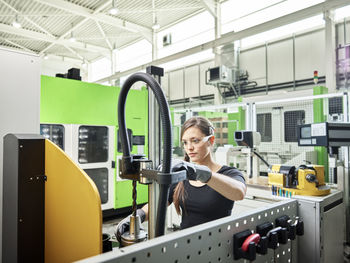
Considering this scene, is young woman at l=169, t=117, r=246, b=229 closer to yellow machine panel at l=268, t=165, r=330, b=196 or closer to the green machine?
yellow machine panel at l=268, t=165, r=330, b=196

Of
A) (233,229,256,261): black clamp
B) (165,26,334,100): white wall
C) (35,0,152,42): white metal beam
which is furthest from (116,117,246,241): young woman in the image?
(35,0,152,42): white metal beam

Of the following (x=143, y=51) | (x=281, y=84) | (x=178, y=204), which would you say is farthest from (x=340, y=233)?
(x=143, y=51)

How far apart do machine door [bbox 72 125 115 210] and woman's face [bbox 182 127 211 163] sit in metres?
2.68

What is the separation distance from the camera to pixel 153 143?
0.71 m

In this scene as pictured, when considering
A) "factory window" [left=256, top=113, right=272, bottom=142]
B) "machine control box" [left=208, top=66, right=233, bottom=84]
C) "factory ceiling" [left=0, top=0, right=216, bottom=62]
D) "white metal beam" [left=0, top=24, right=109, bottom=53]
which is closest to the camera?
"factory window" [left=256, top=113, right=272, bottom=142]

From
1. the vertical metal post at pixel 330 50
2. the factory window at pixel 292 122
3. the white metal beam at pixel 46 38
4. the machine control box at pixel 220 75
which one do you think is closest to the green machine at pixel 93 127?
the machine control box at pixel 220 75

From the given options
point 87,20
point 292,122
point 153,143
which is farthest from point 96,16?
point 153,143

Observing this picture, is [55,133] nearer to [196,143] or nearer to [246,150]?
[246,150]

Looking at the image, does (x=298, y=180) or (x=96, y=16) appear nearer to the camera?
(x=298, y=180)

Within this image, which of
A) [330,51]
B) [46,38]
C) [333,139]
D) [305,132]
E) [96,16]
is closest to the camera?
[333,139]

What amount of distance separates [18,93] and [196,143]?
977mm

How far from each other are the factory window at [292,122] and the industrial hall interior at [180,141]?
0.06 feet

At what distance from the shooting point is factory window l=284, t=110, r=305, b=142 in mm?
3994

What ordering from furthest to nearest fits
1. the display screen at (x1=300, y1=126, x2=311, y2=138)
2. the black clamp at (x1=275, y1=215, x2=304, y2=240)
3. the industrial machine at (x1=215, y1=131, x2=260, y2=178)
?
the industrial machine at (x1=215, y1=131, x2=260, y2=178)
the display screen at (x1=300, y1=126, x2=311, y2=138)
the black clamp at (x1=275, y1=215, x2=304, y2=240)
